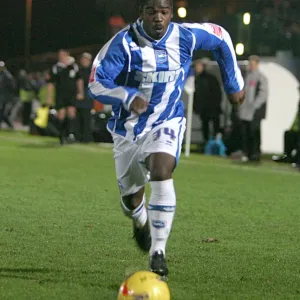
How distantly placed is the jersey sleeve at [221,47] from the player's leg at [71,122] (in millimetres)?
14536

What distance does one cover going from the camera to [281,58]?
2161 centimetres

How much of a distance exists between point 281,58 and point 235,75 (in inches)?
536

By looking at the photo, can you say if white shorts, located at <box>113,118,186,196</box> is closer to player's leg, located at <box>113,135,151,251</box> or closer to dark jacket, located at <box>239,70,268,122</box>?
player's leg, located at <box>113,135,151,251</box>

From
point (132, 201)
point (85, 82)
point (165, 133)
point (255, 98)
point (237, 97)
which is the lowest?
point (85, 82)

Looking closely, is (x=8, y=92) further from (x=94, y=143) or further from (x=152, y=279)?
(x=152, y=279)

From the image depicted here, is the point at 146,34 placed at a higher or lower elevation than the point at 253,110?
higher

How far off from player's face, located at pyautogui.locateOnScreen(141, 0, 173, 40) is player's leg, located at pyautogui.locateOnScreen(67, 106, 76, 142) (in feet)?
49.8

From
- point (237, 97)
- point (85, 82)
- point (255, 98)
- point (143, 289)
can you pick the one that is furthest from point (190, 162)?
point (143, 289)

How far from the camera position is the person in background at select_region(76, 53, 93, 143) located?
22453 mm

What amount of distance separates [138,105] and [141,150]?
2.41 ft

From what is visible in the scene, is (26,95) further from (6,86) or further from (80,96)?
(80,96)

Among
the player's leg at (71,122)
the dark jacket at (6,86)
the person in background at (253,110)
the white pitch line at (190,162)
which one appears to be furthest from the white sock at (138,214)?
the dark jacket at (6,86)

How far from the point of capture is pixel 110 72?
7316 millimetres

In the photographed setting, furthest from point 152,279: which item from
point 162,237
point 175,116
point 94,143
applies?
point 94,143
